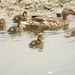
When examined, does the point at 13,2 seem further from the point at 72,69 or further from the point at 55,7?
the point at 72,69

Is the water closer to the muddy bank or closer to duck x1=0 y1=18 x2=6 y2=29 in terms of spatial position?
duck x1=0 y1=18 x2=6 y2=29

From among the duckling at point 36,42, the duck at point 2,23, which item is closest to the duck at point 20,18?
the duck at point 2,23

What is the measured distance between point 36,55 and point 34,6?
4.55m

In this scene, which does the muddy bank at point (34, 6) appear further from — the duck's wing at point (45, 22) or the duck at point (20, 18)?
the duck's wing at point (45, 22)

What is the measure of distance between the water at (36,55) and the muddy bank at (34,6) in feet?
7.74

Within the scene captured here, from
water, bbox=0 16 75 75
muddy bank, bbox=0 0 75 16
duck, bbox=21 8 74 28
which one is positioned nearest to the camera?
water, bbox=0 16 75 75

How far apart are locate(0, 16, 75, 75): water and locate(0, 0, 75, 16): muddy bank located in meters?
2.36

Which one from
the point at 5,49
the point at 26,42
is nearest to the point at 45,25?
the point at 26,42

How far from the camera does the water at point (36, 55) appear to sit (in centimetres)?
594

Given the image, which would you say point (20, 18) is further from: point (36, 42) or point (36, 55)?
point (36, 55)

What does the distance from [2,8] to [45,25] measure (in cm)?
202

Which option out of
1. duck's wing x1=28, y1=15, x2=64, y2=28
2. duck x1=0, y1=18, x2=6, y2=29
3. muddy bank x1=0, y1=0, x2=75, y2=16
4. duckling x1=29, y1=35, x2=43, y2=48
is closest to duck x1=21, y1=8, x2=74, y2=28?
duck's wing x1=28, y1=15, x2=64, y2=28

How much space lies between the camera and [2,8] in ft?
34.8

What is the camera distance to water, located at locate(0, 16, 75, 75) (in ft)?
19.5
